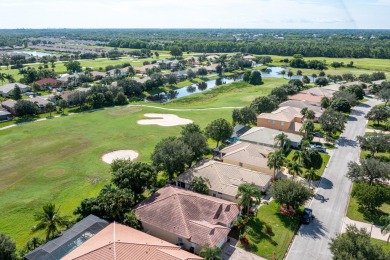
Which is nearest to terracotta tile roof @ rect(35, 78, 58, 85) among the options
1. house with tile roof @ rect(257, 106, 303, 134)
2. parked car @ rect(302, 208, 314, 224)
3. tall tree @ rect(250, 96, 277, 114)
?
tall tree @ rect(250, 96, 277, 114)

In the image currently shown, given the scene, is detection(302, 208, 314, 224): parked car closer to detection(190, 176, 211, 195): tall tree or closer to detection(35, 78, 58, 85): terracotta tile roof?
detection(190, 176, 211, 195): tall tree

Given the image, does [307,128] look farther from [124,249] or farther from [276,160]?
[124,249]

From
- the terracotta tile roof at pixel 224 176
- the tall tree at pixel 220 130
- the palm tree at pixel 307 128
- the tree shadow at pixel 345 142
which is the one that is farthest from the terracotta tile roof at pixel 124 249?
the tree shadow at pixel 345 142

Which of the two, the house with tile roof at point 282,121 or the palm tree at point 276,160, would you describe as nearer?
the palm tree at point 276,160

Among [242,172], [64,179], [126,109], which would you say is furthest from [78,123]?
[242,172]

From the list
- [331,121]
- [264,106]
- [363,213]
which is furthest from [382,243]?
[264,106]

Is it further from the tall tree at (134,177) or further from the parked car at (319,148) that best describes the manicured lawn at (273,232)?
the parked car at (319,148)

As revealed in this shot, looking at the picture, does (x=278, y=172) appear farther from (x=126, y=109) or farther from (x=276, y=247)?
(x=126, y=109)
